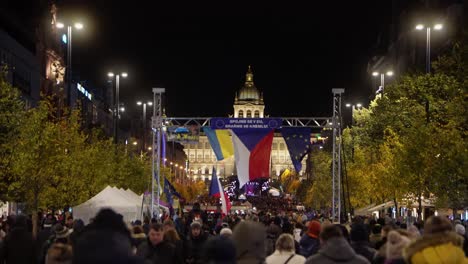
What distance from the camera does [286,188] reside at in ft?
495

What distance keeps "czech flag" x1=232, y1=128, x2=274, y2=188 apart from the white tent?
486 inches

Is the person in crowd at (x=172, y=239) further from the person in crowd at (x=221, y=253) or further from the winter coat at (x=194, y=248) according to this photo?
the person in crowd at (x=221, y=253)

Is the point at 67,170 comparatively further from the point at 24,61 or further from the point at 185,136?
the point at 24,61

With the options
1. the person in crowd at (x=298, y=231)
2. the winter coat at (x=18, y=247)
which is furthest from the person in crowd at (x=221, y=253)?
the person in crowd at (x=298, y=231)

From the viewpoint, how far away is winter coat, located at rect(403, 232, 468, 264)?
9039 millimetres

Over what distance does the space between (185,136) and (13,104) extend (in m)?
23.8

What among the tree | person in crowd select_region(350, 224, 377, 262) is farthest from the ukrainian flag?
person in crowd select_region(350, 224, 377, 262)

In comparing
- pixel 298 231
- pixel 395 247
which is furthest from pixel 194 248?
pixel 298 231

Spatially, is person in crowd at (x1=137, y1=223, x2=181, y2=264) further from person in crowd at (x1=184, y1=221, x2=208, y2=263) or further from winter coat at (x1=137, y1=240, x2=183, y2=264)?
person in crowd at (x1=184, y1=221, x2=208, y2=263)

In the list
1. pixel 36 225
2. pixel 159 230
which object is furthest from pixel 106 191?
pixel 159 230

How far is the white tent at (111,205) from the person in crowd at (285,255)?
19.8m

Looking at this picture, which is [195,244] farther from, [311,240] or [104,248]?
[104,248]

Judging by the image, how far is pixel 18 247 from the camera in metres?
14.7

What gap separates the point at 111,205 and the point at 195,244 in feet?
52.7
